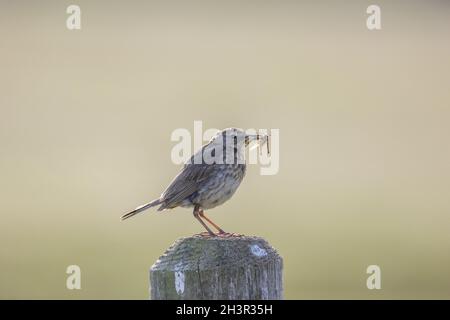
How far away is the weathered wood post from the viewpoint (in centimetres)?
479

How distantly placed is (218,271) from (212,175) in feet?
8.48

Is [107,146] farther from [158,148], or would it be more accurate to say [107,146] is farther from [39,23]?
[39,23]

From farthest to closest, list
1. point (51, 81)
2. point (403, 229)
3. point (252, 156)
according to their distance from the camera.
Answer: point (51, 81) < point (403, 229) < point (252, 156)

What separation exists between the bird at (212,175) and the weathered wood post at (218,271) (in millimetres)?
2286

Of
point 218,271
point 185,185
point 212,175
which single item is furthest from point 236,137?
point 218,271

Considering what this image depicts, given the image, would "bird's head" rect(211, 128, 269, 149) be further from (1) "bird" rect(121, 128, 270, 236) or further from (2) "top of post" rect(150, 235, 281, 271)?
(2) "top of post" rect(150, 235, 281, 271)

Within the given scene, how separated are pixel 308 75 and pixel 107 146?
840 centimetres

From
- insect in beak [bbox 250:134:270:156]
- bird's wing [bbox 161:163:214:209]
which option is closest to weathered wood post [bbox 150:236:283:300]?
bird's wing [bbox 161:163:214:209]

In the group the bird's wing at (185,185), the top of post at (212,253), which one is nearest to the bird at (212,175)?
the bird's wing at (185,185)

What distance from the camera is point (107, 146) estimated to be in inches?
825

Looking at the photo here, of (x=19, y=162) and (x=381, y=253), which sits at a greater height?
(x=19, y=162)

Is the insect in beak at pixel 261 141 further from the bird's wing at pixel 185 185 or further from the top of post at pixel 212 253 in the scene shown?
the top of post at pixel 212 253

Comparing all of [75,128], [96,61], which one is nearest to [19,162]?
[75,128]

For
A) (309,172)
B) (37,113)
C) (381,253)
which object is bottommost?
(381,253)
